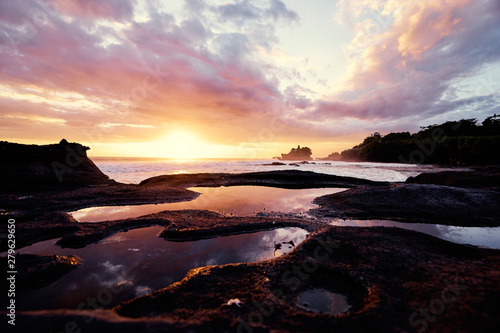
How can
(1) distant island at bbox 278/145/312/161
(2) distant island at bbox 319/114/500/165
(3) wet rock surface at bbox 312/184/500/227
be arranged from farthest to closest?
(1) distant island at bbox 278/145/312/161 < (2) distant island at bbox 319/114/500/165 < (3) wet rock surface at bbox 312/184/500/227

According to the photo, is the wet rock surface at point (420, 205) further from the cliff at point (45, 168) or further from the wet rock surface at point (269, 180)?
the cliff at point (45, 168)

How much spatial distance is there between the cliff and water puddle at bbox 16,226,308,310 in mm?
13803

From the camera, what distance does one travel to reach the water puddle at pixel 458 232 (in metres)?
6.33

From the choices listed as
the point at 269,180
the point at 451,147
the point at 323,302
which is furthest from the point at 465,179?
the point at 451,147

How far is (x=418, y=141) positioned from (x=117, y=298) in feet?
257

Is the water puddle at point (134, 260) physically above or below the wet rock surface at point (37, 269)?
below

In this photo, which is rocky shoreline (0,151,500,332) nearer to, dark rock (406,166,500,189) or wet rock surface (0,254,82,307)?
wet rock surface (0,254,82,307)

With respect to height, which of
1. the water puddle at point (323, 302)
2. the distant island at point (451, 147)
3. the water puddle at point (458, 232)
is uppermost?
the distant island at point (451, 147)

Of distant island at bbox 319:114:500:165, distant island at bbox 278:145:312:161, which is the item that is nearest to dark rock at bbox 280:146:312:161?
distant island at bbox 278:145:312:161

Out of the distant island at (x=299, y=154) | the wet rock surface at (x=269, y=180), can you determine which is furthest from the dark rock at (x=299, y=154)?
the wet rock surface at (x=269, y=180)

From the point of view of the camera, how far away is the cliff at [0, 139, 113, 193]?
1464 centimetres

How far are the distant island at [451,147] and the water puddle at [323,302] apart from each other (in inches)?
2063

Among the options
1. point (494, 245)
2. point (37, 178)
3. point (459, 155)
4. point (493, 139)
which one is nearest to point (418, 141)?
point (459, 155)

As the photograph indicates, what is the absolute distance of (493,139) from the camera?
3559cm
